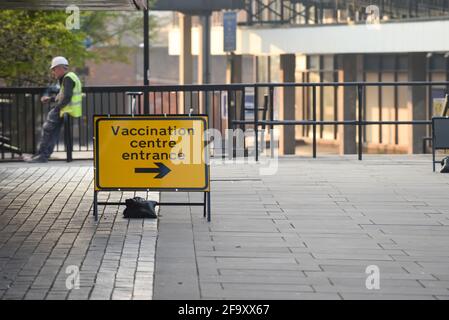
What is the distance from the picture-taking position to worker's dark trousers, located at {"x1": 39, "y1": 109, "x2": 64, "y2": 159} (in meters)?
19.5

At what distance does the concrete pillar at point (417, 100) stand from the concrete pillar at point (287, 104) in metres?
5.77

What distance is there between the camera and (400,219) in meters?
12.2

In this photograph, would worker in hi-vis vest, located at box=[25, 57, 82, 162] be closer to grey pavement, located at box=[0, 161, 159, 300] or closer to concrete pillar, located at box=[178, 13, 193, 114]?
grey pavement, located at box=[0, 161, 159, 300]

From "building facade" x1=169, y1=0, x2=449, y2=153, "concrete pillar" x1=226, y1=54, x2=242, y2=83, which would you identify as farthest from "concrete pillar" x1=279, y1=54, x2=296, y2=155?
"concrete pillar" x1=226, y1=54, x2=242, y2=83

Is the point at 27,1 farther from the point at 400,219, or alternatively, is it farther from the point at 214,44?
the point at 214,44

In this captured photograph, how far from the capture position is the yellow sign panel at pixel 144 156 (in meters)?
12.0

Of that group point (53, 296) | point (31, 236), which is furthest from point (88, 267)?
point (31, 236)

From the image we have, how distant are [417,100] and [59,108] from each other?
2373 centimetres

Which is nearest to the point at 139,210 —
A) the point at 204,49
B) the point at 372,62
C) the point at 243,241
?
the point at 243,241

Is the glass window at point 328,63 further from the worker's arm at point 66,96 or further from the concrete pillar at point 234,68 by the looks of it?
the worker's arm at point 66,96

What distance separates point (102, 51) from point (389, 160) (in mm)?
32677

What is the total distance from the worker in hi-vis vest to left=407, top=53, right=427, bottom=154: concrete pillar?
23025mm

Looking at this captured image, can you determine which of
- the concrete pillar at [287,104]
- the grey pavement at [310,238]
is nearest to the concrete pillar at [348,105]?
the concrete pillar at [287,104]

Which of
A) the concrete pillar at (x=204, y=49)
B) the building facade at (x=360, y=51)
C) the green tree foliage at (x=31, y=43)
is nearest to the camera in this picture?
the green tree foliage at (x=31, y=43)
